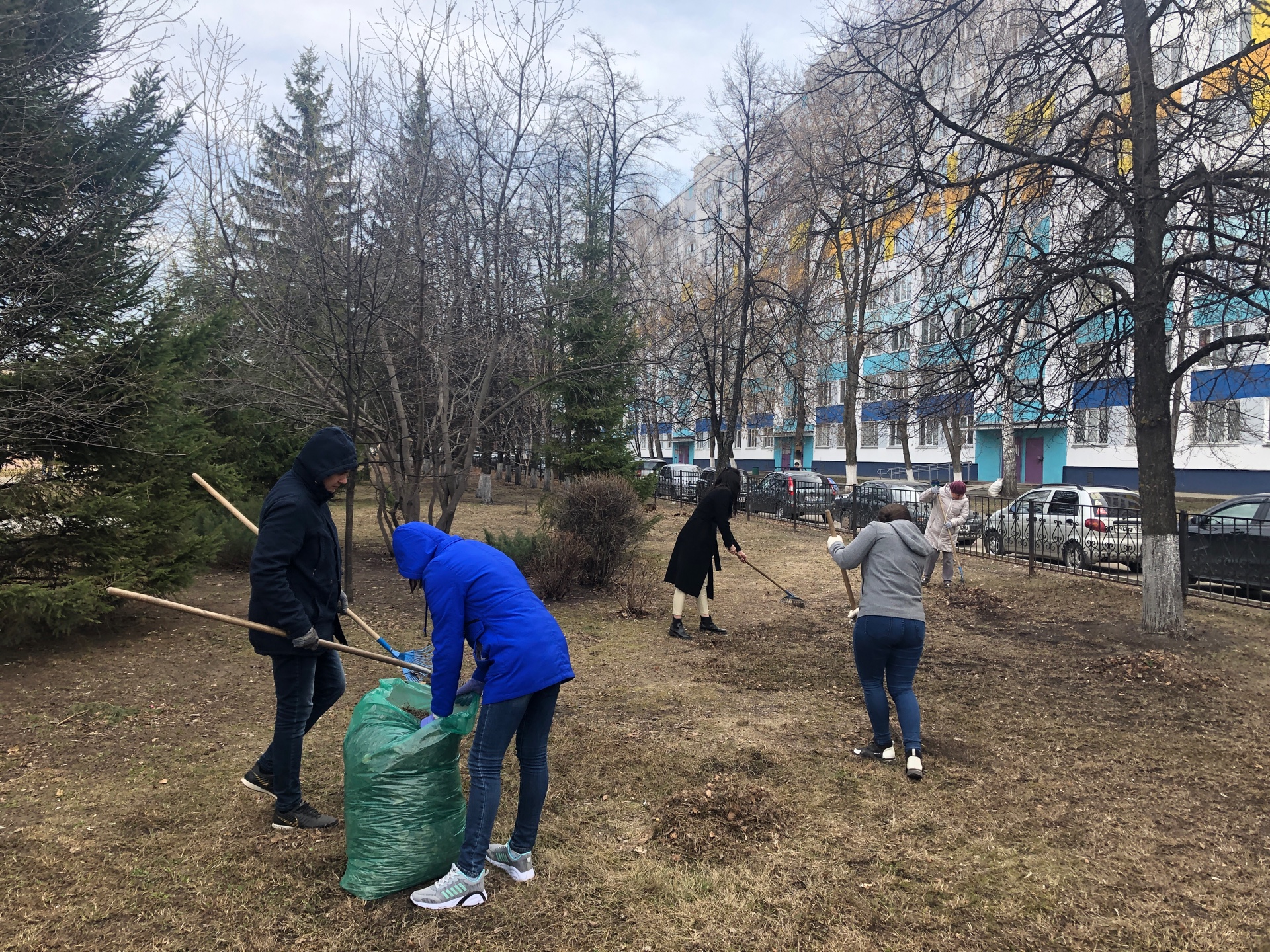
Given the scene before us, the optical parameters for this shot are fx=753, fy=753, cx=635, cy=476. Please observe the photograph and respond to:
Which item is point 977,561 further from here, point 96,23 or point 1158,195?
point 96,23

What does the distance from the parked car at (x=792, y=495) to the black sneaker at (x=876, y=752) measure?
41.7ft

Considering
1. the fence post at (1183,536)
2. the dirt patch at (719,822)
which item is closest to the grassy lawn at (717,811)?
the dirt patch at (719,822)

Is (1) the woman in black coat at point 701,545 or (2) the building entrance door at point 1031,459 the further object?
(2) the building entrance door at point 1031,459

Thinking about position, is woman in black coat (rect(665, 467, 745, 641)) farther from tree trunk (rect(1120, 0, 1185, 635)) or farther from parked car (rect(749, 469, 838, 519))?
parked car (rect(749, 469, 838, 519))

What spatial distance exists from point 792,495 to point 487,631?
15.9 metres

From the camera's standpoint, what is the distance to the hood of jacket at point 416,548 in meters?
2.89

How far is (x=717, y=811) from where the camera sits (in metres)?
3.52

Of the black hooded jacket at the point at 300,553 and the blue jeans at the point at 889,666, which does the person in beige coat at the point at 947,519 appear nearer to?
the blue jeans at the point at 889,666

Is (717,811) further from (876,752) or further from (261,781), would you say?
(261,781)

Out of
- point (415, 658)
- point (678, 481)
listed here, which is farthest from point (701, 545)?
point (678, 481)

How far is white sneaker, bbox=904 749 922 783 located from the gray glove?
303 cm

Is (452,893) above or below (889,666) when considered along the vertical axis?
below

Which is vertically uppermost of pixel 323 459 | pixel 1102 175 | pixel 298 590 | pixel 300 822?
pixel 1102 175

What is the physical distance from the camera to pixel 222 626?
7.23 meters
